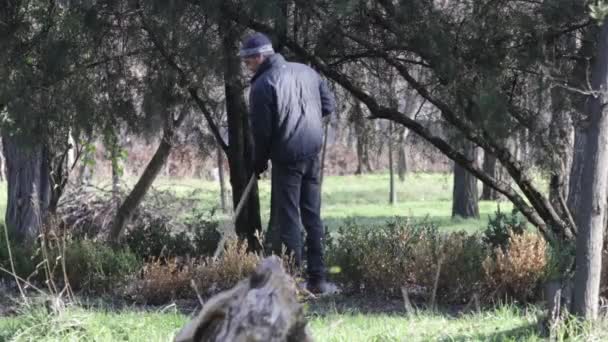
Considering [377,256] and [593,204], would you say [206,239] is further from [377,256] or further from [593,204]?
[593,204]

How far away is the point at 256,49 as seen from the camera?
24.0 feet

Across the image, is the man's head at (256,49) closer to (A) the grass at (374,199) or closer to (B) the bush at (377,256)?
(B) the bush at (377,256)

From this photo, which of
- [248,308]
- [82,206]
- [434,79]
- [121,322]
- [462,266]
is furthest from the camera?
[82,206]

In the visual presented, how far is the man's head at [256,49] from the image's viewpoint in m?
7.30

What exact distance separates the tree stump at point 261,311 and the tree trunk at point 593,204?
2.91 meters

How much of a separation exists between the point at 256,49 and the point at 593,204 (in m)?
2.78

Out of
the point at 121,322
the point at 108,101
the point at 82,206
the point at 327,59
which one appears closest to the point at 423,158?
the point at 327,59

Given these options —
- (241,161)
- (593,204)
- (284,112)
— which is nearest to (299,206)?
(284,112)

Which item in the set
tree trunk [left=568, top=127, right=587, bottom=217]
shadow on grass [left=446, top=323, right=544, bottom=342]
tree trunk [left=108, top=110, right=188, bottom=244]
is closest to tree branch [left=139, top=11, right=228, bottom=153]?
tree trunk [left=108, top=110, right=188, bottom=244]

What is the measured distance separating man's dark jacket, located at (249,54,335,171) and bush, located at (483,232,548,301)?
1.70 meters

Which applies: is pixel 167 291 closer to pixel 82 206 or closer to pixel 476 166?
pixel 476 166

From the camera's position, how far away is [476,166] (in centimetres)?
932

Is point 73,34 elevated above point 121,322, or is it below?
above

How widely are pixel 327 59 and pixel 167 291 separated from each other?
109 inches
